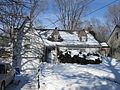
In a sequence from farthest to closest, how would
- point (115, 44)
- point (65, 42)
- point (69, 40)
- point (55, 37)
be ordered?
1. point (115, 44)
2. point (69, 40)
3. point (55, 37)
4. point (65, 42)

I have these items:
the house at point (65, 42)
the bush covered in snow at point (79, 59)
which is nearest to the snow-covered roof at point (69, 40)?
the house at point (65, 42)

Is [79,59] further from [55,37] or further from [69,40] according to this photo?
[55,37]

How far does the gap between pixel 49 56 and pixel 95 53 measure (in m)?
7.06

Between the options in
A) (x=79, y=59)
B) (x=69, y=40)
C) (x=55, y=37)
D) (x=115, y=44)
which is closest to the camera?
(x=79, y=59)

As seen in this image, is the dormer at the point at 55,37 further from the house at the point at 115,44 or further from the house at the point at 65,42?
the house at the point at 115,44

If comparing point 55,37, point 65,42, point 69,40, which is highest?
point 55,37

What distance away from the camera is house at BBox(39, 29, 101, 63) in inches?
1088

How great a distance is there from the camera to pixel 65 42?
29.0 m

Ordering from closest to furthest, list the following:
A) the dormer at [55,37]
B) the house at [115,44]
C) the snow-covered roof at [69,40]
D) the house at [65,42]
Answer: the house at [65,42]
the snow-covered roof at [69,40]
the dormer at [55,37]
the house at [115,44]

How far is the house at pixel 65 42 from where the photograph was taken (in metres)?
27.6

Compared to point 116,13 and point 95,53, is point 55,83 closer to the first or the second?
point 95,53

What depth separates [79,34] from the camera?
103 feet

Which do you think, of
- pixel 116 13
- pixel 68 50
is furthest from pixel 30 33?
pixel 116 13

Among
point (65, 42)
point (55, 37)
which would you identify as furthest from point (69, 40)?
point (55, 37)
